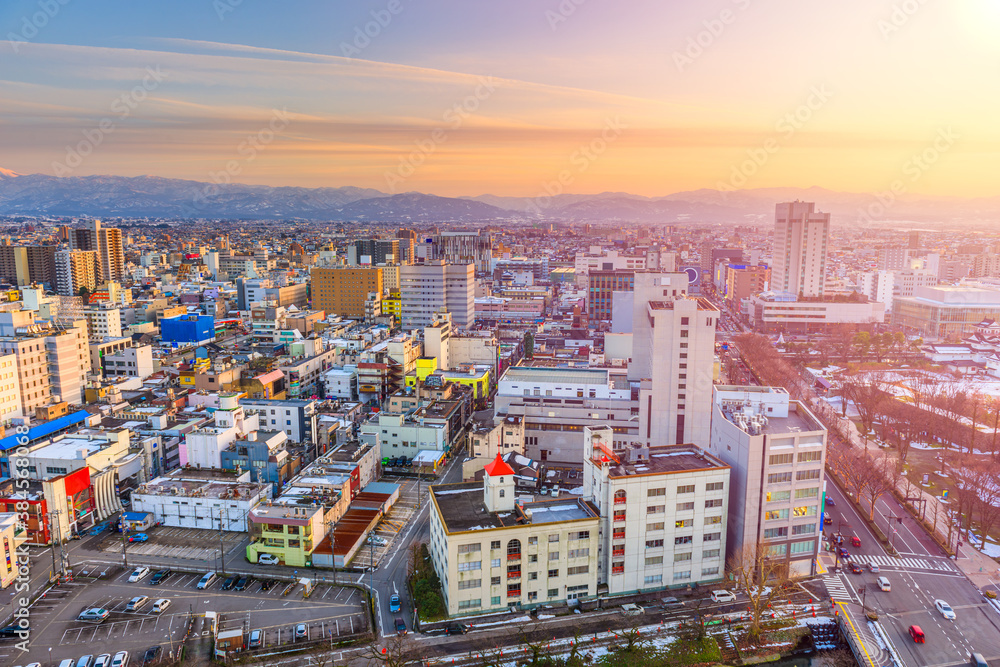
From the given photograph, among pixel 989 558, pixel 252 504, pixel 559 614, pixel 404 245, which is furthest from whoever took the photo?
pixel 404 245

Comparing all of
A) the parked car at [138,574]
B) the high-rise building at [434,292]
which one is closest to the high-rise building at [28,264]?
the high-rise building at [434,292]

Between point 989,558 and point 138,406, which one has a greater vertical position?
point 138,406

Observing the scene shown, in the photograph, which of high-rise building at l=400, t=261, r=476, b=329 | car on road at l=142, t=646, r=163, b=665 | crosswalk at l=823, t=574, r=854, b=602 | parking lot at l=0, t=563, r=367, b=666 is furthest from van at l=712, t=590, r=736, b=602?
high-rise building at l=400, t=261, r=476, b=329

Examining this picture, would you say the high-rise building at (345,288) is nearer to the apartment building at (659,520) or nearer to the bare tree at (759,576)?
the apartment building at (659,520)

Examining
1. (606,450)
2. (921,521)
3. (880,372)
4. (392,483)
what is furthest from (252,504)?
(880,372)

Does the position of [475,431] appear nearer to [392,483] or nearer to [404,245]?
[392,483]

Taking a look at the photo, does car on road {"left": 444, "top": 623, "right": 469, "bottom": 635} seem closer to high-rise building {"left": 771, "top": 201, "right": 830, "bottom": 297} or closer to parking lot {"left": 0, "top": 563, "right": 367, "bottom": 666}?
parking lot {"left": 0, "top": 563, "right": 367, "bottom": 666}
